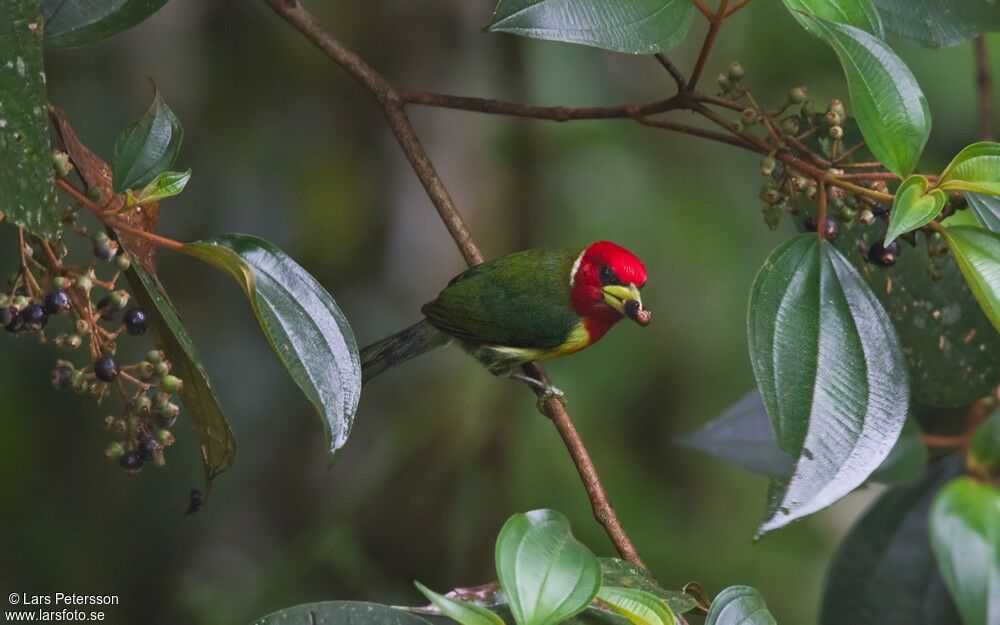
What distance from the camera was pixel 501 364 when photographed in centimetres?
251

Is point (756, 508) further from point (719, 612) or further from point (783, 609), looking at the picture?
point (719, 612)

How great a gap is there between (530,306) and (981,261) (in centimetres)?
125

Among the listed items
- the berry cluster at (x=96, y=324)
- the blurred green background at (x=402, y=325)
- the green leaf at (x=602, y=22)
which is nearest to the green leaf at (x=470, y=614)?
the berry cluster at (x=96, y=324)

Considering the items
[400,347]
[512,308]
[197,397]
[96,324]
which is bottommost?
[400,347]

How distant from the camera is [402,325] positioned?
3414mm

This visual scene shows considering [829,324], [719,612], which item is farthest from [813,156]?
[719,612]

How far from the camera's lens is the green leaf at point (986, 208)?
1.45 metres

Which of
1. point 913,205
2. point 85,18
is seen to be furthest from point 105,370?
point 913,205

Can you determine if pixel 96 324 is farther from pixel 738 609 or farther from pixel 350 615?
pixel 738 609

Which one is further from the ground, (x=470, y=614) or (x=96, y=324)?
(x=96, y=324)

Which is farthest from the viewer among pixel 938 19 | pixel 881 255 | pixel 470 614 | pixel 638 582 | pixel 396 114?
pixel 396 114

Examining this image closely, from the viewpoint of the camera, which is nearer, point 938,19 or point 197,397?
point 197,397

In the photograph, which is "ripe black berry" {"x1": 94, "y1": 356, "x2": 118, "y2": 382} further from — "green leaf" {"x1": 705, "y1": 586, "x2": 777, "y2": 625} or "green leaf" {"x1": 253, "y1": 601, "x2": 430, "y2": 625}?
"green leaf" {"x1": 705, "y1": 586, "x2": 777, "y2": 625}

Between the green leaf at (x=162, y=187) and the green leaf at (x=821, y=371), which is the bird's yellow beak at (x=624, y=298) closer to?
the green leaf at (x=821, y=371)
